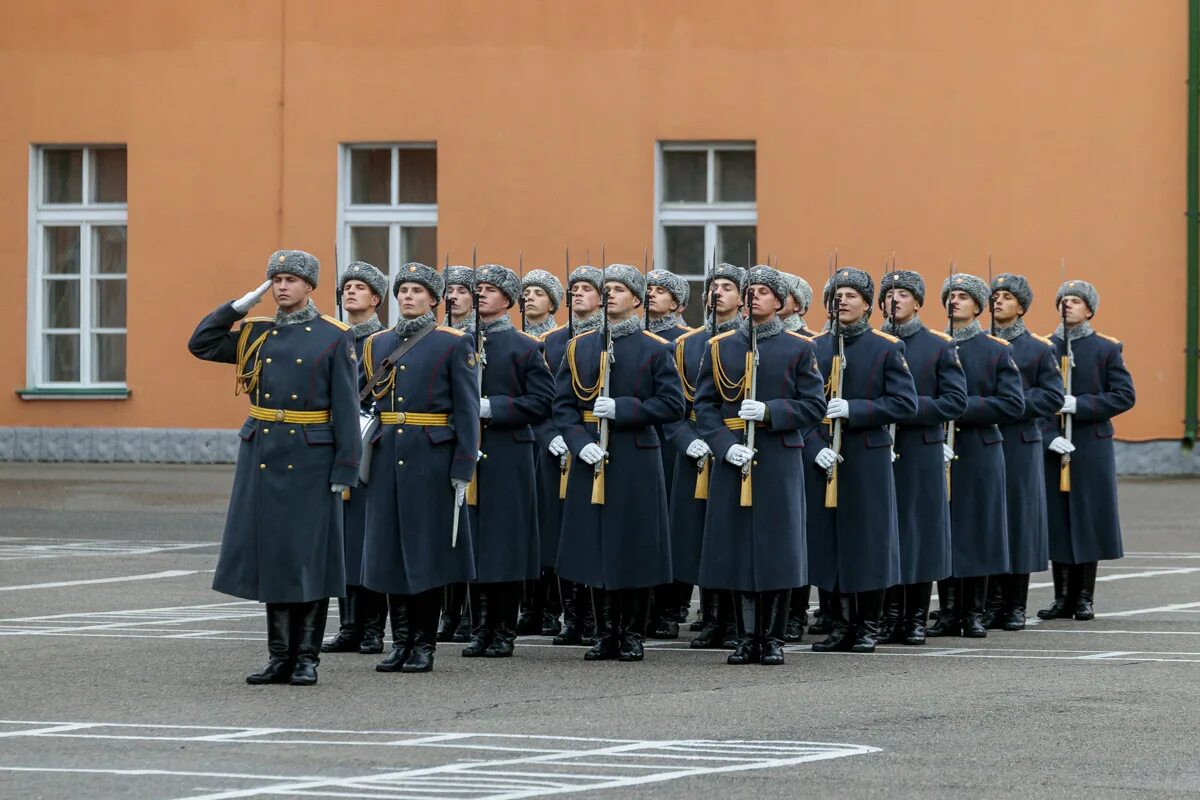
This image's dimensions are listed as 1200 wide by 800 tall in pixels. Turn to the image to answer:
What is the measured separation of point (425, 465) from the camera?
11.9m

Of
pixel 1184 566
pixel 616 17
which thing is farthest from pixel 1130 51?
pixel 1184 566

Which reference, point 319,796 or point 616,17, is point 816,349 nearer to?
point 319,796

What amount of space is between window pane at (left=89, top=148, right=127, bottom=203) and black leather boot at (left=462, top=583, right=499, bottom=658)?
16.3 meters

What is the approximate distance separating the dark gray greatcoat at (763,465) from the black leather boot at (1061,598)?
295 cm

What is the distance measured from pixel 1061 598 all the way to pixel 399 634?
4.72m

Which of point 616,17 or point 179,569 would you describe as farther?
point 616,17

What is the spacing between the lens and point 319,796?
26.2ft

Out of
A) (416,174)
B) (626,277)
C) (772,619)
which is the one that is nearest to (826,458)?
(772,619)

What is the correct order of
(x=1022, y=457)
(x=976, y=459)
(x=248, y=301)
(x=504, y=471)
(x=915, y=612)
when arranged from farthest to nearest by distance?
(x=1022, y=457), (x=976, y=459), (x=915, y=612), (x=504, y=471), (x=248, y=301)

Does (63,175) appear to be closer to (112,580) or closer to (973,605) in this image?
(112,580)

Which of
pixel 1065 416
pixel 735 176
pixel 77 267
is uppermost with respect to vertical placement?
pixel 735 176

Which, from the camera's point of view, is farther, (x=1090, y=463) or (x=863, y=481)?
(x=1090, y=463)

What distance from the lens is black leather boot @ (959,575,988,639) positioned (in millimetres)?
13531

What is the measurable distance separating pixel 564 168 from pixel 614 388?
47.0 ft
